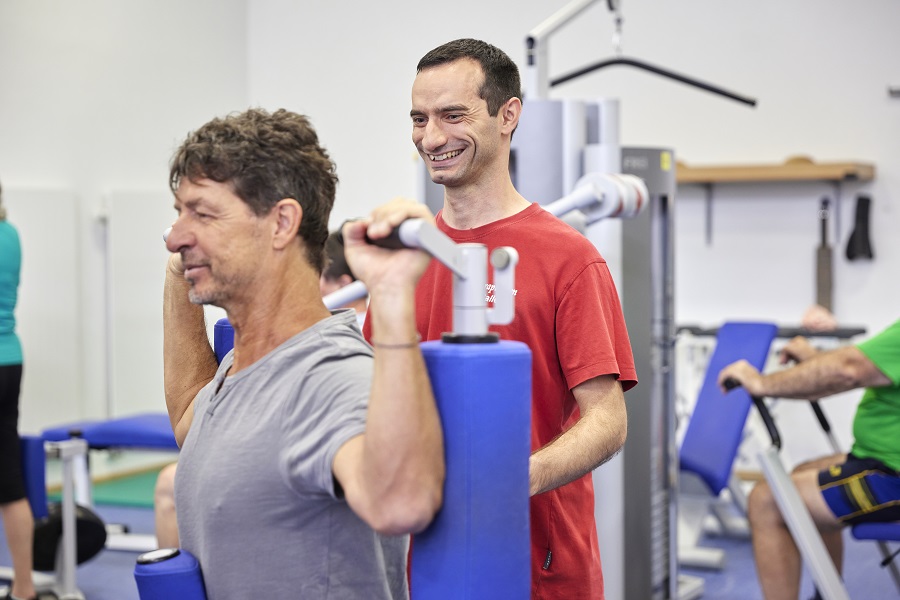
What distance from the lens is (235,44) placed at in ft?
21.4

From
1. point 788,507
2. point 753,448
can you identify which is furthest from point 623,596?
point 753,448

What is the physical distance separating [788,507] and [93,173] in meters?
4.15

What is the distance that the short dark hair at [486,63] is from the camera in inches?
61.5

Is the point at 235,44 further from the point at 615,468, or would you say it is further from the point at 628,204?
the point at 628,204

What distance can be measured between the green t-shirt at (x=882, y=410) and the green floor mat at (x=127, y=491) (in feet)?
11.2

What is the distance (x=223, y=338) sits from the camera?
135cm

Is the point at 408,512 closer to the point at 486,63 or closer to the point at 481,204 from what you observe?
the point at 481,204

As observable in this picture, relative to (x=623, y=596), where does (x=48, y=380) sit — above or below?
above

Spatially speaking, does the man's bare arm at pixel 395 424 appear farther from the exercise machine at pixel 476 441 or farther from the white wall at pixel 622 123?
the white wall at pixel 622 123

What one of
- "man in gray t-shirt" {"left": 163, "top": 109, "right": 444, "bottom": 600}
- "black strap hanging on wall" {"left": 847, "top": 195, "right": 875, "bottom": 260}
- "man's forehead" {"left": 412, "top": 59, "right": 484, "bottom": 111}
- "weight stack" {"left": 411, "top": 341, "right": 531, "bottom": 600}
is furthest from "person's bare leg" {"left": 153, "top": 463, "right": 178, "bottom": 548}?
"black strap hanging on wall" {"left": 847, "top": 195, "right": 875, "bottom": 260}

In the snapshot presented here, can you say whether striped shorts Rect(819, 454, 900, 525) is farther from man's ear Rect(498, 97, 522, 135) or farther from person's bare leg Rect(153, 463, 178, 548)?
person's bare leg Rect(153, 463, 178, 548)

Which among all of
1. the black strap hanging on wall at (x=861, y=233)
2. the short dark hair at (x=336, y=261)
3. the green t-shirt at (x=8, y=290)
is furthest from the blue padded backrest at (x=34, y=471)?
the black strap hanging on wall at (x=861, y=233)

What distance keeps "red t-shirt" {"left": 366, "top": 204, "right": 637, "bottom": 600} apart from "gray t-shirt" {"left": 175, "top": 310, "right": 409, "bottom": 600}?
46 cm

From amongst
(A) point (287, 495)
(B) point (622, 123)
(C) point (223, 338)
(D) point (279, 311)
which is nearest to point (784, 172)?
(B) point (622, 123)
